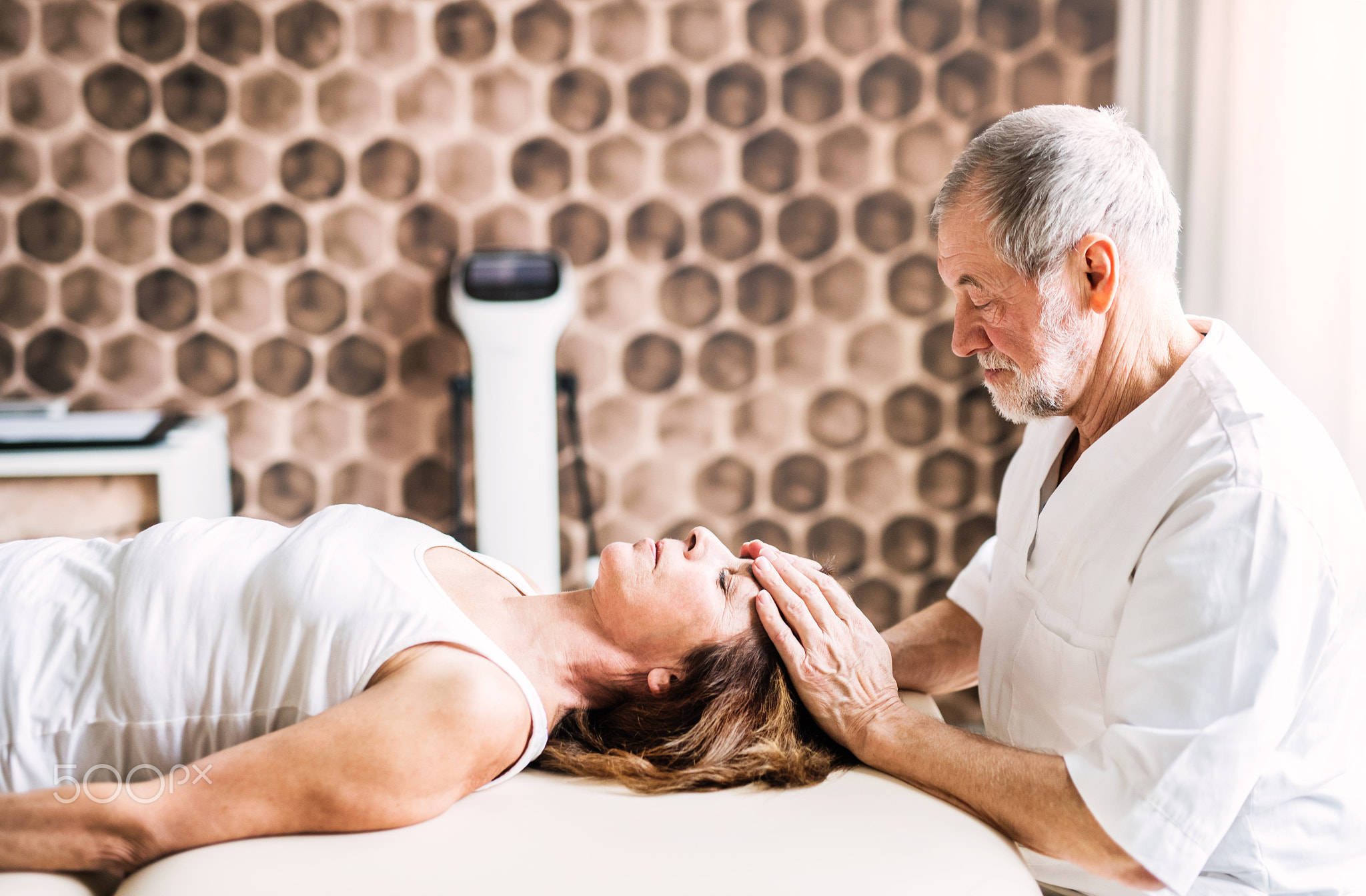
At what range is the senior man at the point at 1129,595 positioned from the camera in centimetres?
103

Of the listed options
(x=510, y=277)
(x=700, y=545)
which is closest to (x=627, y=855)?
(x=700, y=545)

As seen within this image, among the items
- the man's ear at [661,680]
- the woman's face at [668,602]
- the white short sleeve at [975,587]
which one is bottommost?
the man's ear at [661,680]

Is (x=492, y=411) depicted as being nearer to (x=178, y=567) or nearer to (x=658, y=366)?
(x=658, y=366)

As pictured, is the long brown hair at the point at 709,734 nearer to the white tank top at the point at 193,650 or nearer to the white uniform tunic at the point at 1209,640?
the white tank top at the point at 193,650

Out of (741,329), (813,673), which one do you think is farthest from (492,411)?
(813,673)

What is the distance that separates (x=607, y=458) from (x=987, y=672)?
5.07 ft

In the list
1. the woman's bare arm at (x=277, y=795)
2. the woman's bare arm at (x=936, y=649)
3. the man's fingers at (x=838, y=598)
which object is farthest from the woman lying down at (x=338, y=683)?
the woman's bare arm at (x=936, y=649)

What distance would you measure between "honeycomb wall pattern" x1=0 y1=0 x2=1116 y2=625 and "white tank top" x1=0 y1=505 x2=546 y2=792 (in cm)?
154

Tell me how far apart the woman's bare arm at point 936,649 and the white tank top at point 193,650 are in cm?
69

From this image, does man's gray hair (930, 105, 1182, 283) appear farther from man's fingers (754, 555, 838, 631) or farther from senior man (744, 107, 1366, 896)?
man's fingers (754, 555, 838, 631)

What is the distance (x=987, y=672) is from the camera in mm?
1534

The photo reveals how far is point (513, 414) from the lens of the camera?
250cm

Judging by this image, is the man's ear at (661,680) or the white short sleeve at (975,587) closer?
the man's ear at (661,680)

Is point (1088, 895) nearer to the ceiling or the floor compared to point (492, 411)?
nearer to the floor
